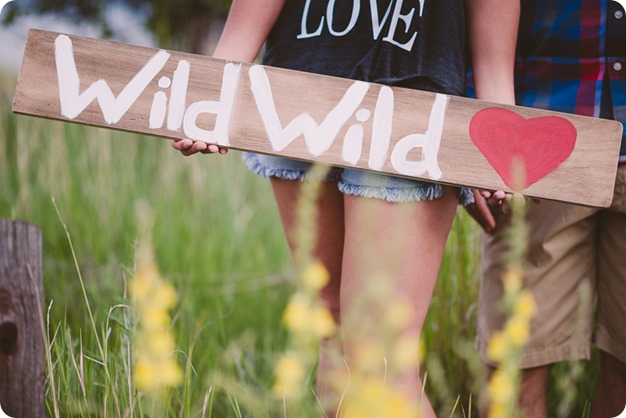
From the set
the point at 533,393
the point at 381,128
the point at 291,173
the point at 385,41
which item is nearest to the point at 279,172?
the point at 291,173

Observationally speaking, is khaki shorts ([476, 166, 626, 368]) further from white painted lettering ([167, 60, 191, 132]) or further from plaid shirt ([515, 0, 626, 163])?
white painted lettering ([167, 60, 191, 132])

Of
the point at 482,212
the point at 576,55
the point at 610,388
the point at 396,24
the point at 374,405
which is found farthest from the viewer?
the point at 610,388

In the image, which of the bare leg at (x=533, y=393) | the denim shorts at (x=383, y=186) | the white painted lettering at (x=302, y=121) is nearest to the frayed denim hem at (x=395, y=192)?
the denim shorts at (x=383, y=186)

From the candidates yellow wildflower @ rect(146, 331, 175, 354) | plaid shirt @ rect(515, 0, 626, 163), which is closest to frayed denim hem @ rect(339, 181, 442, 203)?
plaid shirt @ rect(515, 0, 626, 163)

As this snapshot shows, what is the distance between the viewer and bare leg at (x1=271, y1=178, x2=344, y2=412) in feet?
4.61

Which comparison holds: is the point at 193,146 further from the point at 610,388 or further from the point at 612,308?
the point at 610,388

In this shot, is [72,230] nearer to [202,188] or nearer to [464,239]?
[202,188]

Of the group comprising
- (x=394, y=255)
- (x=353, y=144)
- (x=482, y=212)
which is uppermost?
(x=353, y=144)

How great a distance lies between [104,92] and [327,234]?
1.95 feet

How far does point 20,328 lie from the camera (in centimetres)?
139

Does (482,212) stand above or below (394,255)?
above

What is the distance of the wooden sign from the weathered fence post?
0.31m

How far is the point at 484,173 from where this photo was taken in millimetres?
1321

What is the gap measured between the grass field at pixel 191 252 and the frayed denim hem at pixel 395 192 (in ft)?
2.45
